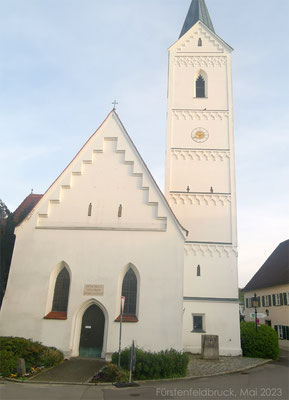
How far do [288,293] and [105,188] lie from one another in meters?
19.9

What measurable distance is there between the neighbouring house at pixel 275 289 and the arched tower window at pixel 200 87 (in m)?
16.8

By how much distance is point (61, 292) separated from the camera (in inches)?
627

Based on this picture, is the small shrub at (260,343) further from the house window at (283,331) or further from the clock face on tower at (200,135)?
the clock face on tower at (200,135)

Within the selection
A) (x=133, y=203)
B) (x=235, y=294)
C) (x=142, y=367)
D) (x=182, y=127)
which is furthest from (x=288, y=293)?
(x=142, y=367)

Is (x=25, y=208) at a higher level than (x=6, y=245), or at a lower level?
higher

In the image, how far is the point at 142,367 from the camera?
11930mm

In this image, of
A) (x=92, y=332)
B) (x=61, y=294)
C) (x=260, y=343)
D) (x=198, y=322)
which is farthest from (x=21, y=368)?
(x=260, y=343)

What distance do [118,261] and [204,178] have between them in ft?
30.5

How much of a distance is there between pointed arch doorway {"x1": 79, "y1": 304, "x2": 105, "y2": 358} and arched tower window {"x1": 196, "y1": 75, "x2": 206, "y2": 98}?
16.6 m

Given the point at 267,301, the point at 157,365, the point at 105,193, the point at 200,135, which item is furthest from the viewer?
the point at 267,301

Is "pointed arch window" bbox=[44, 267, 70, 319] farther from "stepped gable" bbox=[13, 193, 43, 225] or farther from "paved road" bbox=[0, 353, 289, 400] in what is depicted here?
"stepped gable" bbox=[13, 193, 43, 225]

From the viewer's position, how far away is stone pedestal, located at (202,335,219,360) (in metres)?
16.9

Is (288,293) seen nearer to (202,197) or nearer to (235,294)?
(235,294)

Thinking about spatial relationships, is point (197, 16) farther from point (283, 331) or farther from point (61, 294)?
point (283, 331)
